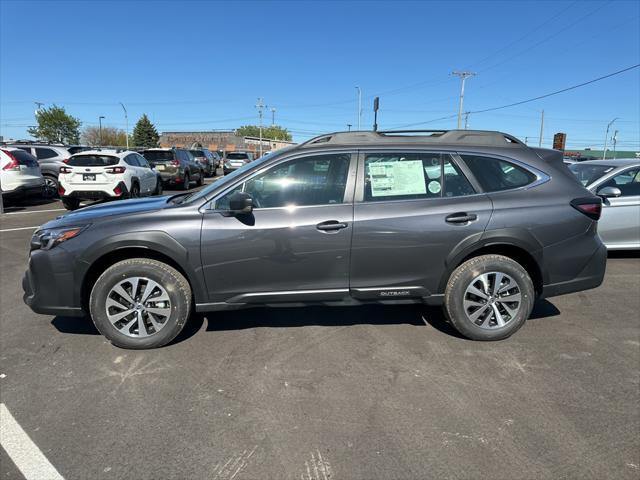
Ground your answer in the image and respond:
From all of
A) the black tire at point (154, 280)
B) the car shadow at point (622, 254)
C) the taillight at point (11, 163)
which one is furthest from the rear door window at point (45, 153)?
the car shadow at point (622, 254)

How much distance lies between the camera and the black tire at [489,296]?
3.69m

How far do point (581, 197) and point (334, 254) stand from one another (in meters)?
2.30

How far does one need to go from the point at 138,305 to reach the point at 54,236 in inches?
35.9

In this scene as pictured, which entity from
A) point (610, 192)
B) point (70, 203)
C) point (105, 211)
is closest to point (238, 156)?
point (70, 203)

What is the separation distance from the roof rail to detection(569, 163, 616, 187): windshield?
3197 millimetres

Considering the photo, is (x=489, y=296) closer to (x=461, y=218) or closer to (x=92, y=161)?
(x=461, y=218)

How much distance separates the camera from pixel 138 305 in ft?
11.6

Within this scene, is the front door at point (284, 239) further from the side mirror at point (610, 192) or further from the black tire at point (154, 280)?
the side mirror at point (610, 192)

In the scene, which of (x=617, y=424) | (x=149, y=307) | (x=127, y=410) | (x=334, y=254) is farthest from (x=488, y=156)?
(x=127, y=410)

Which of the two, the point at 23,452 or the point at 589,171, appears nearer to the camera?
the point at 23,452

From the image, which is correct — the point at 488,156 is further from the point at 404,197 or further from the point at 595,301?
the point at 595,301

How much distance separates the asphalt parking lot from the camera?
2.34 meters

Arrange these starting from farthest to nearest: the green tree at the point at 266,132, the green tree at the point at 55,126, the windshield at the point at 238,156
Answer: the green tree at the point at 266,132 → the green tree at the point at 55,126 → the windshield at the point at 238,156

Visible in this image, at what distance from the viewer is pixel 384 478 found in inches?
87.0
